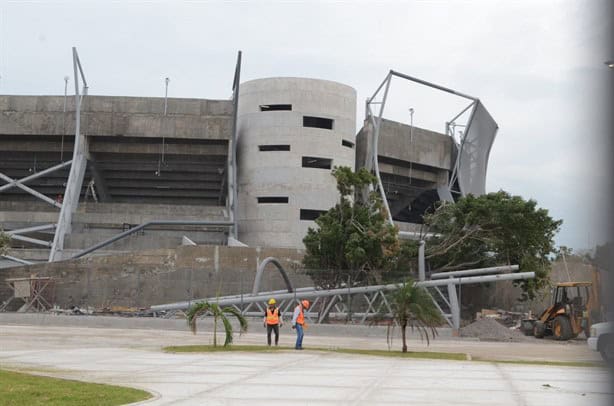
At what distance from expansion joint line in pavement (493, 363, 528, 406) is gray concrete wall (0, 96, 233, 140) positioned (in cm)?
4497

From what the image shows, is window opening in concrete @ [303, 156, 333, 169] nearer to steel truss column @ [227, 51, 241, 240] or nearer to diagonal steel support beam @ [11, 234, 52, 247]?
steel truss column @ [227, 51, 241, 240]

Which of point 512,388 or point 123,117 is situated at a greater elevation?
point 123,117

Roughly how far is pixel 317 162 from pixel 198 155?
9808mm

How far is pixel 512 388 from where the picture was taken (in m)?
11.7

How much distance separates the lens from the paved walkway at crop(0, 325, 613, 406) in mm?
10125

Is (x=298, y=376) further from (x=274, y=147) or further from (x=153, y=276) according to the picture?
(x=274, y=147)

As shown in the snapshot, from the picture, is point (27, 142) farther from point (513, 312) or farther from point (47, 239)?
point (513, 312)

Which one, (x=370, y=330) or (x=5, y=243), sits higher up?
(x=5, y=243)

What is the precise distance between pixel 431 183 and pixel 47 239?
3459cm

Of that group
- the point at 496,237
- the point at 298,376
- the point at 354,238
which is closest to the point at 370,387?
the point at 298,376

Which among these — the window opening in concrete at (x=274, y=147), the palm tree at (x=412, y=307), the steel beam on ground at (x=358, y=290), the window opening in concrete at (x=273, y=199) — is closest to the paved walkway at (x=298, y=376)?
the palm tree at (x=412, y=307)

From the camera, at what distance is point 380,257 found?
40.4m

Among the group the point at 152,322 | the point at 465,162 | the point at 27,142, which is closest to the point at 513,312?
the point at 152,322

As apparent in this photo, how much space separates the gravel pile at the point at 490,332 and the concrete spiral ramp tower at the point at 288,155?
85.9 ft
